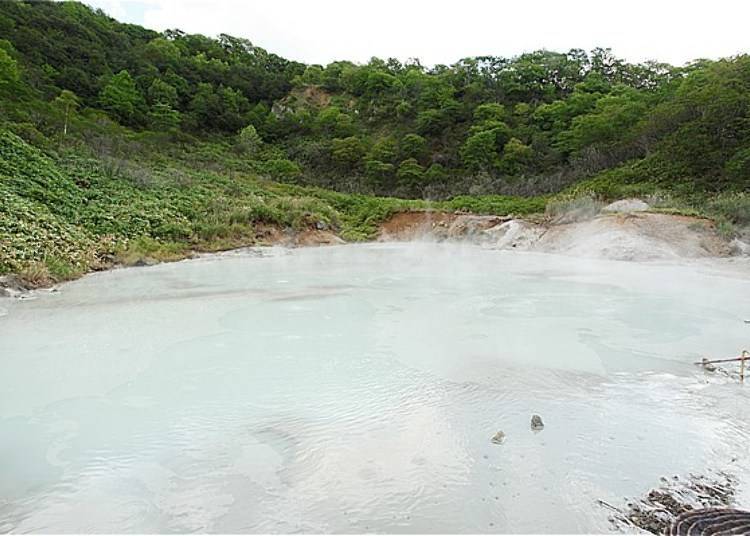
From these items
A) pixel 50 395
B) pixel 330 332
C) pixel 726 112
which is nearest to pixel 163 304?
pixel 330 332

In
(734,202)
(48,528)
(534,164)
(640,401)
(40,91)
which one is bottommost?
(48,528)

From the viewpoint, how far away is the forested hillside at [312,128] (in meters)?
15.4

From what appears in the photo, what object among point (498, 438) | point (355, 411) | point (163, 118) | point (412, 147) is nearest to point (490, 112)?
point (412, 147)

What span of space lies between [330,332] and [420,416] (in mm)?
2399

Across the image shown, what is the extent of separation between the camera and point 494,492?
2736mm

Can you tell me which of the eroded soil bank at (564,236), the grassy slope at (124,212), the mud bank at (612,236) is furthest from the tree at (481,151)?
the mud bank at (612,236)

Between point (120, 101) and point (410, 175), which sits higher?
point (120, 101)

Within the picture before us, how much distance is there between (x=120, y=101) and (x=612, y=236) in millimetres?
31337

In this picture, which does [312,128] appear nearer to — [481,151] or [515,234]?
[481,151]

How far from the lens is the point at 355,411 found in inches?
148

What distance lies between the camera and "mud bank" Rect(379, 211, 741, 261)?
12.4 metres

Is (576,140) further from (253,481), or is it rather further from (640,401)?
(253,481)

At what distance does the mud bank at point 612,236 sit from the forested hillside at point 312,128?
1.73 meters

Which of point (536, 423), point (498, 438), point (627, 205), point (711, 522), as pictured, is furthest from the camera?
point (627, 205)
